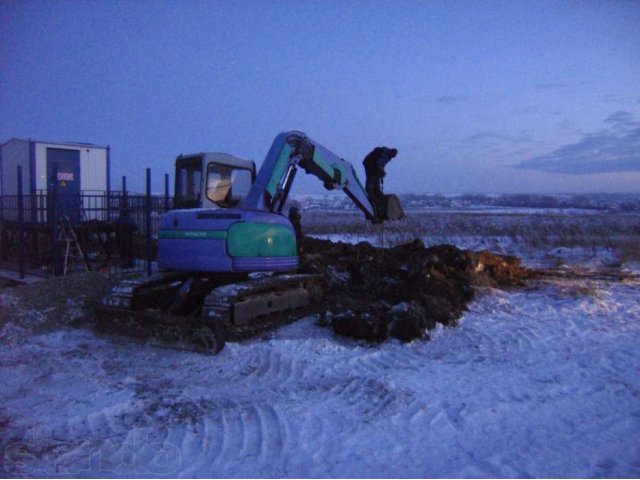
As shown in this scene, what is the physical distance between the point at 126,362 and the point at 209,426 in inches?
96.3

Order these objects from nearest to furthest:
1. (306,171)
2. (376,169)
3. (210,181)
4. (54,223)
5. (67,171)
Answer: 1. (210,181)
2. (306,171)
3. (376,169)
4. (54,223)
5. (67,171)

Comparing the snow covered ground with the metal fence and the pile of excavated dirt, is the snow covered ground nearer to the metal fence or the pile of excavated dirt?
the pile of excavated dirt

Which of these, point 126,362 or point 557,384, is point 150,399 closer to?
point 126,362

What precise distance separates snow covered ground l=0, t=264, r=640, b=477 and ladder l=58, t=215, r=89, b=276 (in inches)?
221

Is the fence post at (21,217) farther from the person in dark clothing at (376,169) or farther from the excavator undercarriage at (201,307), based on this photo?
the person in dark clothing at (376,169)

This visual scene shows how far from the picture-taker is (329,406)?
532cm

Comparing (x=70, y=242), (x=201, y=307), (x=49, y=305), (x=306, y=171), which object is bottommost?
(x=49, y=305)

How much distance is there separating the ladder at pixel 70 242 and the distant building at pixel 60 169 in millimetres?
934

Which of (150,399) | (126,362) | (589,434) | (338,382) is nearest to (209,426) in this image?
(150,399)

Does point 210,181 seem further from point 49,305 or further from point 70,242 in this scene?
point 70,242

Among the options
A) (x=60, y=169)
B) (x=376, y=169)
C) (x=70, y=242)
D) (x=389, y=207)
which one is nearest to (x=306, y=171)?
(x=376, y=169)

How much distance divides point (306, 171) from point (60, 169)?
34.3 feet

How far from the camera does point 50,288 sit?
394 inches

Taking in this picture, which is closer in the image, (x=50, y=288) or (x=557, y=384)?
(x=557, y=384)
